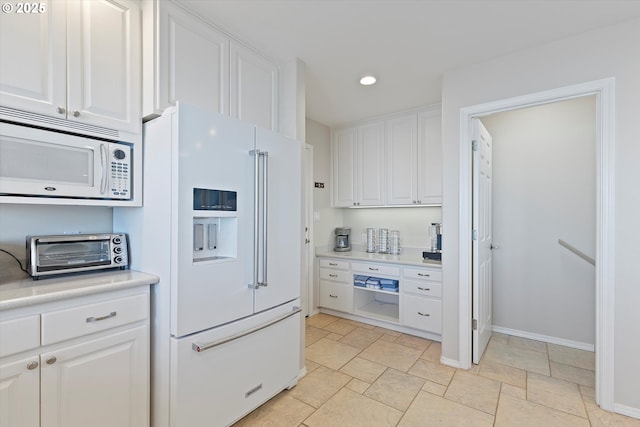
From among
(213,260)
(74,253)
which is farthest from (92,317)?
(213,260)

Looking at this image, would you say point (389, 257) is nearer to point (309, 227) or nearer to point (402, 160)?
point (309, 227)

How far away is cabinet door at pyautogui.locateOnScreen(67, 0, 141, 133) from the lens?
1.53m

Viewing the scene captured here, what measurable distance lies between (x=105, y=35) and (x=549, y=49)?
9.67ft

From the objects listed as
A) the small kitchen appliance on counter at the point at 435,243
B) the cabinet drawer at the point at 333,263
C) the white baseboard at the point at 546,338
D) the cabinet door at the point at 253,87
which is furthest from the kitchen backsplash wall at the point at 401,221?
the cabinet door at the point at 253,87

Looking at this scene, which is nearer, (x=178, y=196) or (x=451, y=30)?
(x=178, y=196)

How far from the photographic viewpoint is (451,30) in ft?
6.71

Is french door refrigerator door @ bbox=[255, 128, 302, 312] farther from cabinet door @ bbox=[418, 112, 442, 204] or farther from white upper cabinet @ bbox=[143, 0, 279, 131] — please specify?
Result: cabinet door @ bbox=[418, 112, 442, 204]

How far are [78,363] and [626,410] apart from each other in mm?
3225

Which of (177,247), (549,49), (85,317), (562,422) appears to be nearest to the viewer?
(85,317)

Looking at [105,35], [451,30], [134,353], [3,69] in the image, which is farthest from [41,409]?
[451,30]

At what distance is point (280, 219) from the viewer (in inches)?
81.8

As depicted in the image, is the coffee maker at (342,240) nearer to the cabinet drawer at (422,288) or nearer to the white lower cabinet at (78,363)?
the cabinet drawer at (422,288)

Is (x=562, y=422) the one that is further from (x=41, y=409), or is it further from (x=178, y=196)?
(x=41, y=409)

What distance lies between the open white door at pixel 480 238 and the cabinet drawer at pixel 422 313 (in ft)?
1.40
